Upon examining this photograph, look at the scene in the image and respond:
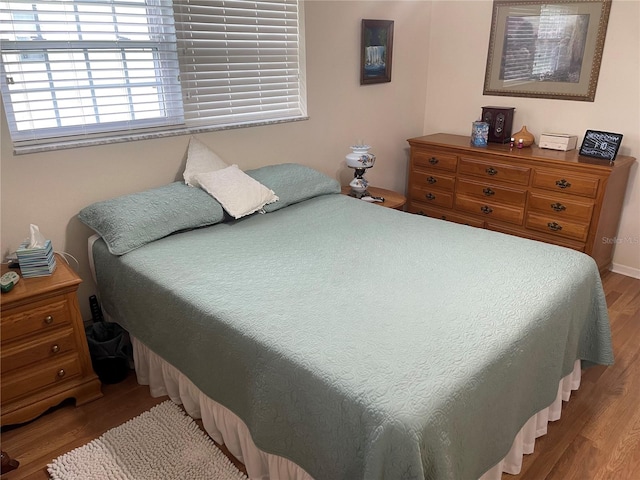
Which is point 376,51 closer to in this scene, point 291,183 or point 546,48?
point 546,48

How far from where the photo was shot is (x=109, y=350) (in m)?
2.24

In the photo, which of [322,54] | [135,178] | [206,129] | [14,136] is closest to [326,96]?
[322,54]

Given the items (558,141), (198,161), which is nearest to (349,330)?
(198,161)

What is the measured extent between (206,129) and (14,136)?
0.95m

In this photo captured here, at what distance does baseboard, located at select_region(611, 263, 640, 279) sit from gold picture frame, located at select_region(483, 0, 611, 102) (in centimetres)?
119

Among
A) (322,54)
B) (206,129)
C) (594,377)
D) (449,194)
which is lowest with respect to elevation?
(594,377)

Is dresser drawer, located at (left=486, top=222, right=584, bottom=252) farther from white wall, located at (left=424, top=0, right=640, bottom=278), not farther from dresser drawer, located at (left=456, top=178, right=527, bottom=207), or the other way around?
white wall, located at (left=424, top=0, right=640, bottom=278)

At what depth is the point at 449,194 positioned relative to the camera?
12.0 ft

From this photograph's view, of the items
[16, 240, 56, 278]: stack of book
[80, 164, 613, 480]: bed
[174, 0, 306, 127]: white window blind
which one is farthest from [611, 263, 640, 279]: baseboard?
[16, 240, 56, 278]: stack of book

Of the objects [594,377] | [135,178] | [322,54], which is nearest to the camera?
[594,377]

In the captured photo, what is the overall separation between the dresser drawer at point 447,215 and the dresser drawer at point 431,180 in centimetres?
18

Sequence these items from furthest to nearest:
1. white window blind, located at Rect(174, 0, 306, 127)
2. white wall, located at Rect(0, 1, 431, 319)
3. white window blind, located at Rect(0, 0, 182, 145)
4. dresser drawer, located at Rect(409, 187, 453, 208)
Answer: dresser drawer, located at Rect(409, 187, 453, 208), white window blind, located at Rect(174, 0, 306, 127), white wall, located at Rect(0, 1, 431, 319), white window blind, located at Rect(0, 0, 182, 145)

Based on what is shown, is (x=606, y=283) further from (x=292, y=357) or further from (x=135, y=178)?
(x=135, y=178)

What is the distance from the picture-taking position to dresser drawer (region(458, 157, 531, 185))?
3.24 metres
